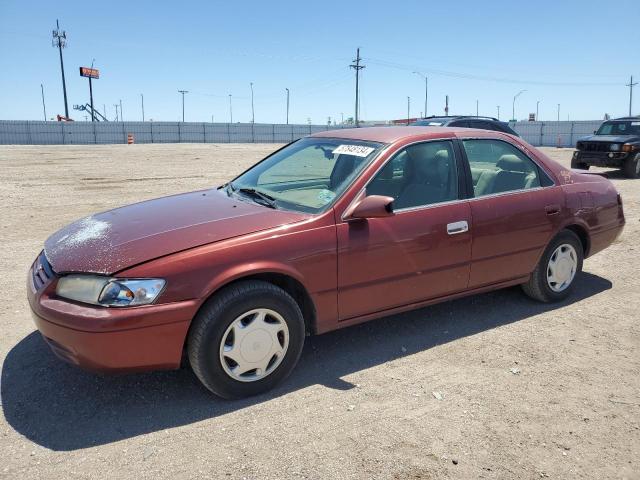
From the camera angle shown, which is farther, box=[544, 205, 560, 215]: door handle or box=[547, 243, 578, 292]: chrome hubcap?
box=[547, 243, 578, 292]: chrome hubcap

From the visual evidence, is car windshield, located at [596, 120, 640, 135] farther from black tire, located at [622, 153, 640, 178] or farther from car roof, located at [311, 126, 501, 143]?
car roof, located at [311, 126, 501, 143]

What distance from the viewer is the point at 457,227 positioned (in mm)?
3939

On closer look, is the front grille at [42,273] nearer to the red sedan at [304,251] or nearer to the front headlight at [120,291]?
the red sedan at [304,251]

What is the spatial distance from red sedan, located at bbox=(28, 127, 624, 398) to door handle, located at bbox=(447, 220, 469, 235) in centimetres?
1

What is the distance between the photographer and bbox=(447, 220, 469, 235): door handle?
154 inches

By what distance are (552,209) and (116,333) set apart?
11.7 ft

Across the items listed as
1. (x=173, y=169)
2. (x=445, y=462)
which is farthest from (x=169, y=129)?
(x=445, y=462)

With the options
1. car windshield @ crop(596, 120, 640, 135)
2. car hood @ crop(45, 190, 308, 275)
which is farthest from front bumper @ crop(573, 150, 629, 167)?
car hood @ crop(45, 190, 308, 275)

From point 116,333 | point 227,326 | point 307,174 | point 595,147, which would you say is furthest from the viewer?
point 595,147

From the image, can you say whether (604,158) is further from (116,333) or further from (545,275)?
(116,333)

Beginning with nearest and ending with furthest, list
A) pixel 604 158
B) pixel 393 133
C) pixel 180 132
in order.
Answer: pixel 393 133
pixel 604 158
pixel 180 132

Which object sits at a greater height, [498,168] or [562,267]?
[498,168]

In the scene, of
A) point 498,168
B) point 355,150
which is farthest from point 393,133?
point 498,168

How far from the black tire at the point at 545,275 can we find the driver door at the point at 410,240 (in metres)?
0.94
